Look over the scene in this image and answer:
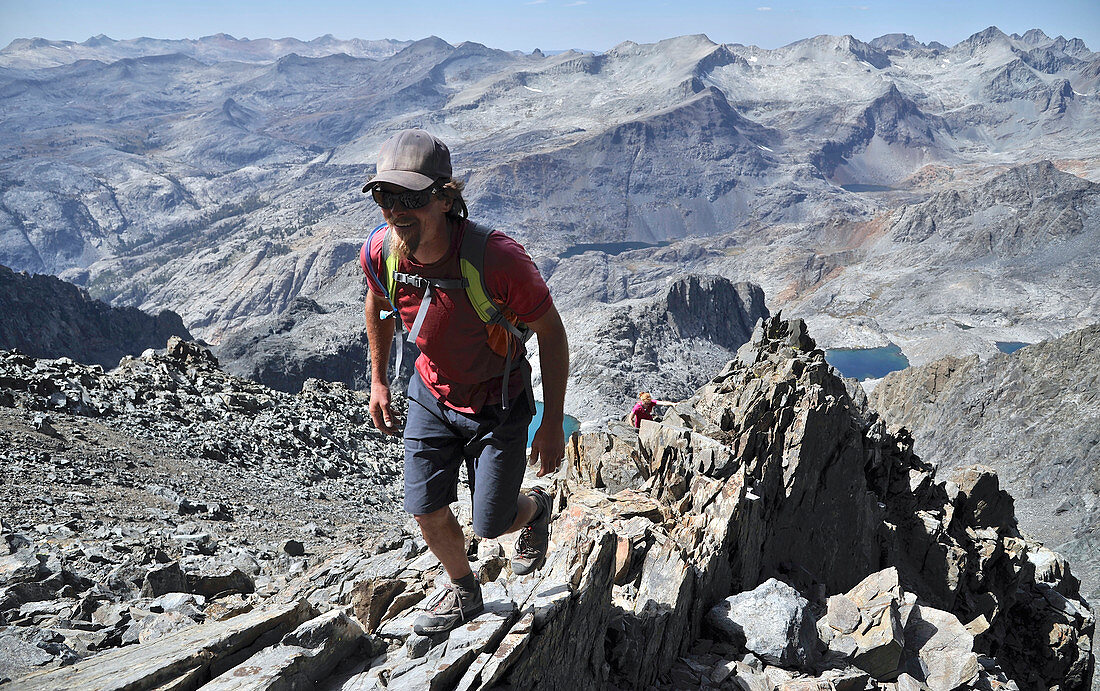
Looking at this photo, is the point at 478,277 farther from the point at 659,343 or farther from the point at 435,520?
the point at 659,343

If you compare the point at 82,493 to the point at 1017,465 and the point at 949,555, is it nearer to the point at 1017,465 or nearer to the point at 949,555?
the point at 949,555

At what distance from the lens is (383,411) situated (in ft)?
24.0

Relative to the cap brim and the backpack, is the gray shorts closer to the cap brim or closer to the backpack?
the backpack

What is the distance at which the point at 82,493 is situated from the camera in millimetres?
17922

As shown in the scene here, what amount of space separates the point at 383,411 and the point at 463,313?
5.92 feet

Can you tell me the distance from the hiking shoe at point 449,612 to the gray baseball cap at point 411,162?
3902mm

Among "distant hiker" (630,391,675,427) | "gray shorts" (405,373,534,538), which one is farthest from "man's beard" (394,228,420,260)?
"distant hiker" (630,391,675,427)

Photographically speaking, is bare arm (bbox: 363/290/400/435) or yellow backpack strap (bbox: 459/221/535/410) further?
bare arm (bbox: 363/290/400/435)

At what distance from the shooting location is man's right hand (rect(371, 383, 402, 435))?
7.29 m

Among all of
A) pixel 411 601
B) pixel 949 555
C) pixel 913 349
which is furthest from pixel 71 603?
pixel 913 349

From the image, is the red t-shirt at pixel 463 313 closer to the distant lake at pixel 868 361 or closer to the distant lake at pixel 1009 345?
the distant lake at pixel 868 361

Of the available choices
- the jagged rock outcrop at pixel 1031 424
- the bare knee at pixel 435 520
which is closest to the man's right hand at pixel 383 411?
→ the bare knee at pixel 435 520

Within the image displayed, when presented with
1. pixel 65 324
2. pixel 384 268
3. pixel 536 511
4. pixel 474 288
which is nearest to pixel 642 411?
pixel 536 511

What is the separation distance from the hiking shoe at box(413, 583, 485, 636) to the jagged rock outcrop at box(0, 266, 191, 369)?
79334 mm
